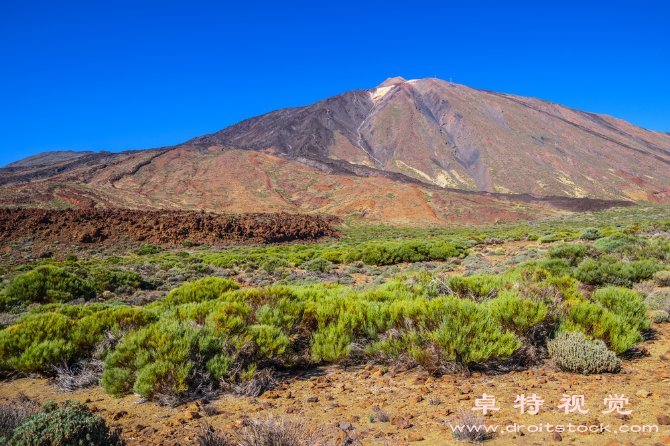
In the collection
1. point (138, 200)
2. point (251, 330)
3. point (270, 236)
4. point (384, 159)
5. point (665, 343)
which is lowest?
point (665, 343)

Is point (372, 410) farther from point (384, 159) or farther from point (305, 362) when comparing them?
point (384, 159)

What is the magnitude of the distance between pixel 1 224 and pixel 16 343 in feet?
100

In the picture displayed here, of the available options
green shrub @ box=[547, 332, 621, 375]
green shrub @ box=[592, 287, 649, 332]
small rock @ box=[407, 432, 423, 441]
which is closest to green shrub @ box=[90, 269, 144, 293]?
small rock @ box=[407, 432, 423, 441]

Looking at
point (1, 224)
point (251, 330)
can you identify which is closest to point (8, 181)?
point (1, 224)

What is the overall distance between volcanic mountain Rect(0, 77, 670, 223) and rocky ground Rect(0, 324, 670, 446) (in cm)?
4859

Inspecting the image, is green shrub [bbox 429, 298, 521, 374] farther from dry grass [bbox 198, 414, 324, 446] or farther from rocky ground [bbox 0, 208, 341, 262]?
rocky ground [bbox 0, 208, 341, 262]

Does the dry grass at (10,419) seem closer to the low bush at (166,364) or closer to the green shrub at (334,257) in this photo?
the low bush at (166,364)

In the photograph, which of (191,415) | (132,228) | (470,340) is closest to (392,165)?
(132,228)

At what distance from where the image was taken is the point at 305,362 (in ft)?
14.9

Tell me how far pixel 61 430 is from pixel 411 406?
282 cm

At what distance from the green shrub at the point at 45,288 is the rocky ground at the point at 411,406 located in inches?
261

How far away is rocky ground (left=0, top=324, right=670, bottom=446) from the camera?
270cm

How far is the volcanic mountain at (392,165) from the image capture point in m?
56.5

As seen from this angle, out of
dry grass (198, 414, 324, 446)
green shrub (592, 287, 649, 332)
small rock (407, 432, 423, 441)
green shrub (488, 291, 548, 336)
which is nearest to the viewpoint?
dry grass (198, 414, 324, 446)
